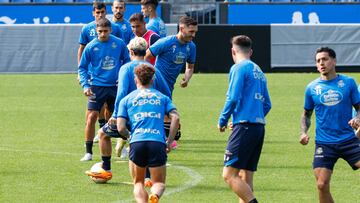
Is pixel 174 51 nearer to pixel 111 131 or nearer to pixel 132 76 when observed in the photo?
pixel 111 131

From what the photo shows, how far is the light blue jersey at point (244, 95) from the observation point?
32.8ft

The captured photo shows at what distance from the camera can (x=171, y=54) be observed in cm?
1512

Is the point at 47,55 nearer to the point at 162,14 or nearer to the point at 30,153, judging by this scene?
the point at 162,14

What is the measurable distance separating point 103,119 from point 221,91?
1057 centimetres

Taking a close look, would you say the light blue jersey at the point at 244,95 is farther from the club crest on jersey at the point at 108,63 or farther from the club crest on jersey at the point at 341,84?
the club crest on jersey at the point at 108,63

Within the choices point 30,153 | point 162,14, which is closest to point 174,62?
point 30,153

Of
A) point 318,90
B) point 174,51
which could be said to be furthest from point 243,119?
point 174,51

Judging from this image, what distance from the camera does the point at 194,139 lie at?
691 inches

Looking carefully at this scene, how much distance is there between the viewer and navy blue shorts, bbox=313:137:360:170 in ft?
33.6

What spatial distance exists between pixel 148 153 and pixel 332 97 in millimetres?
1981

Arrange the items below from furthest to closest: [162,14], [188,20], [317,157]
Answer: [162,14]
[188,20]
[317,157]

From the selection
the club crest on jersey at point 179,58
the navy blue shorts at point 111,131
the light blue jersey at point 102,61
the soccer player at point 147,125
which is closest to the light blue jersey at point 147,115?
the soccer player at point 147,125

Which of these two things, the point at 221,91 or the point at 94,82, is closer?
the point at 94,82

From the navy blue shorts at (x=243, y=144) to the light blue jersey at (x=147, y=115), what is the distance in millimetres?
733
